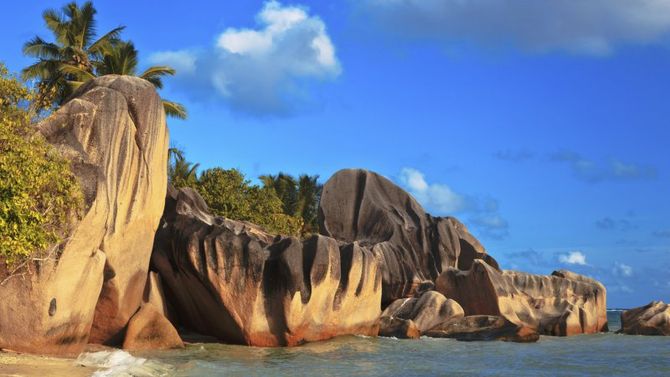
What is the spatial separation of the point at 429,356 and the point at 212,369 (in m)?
6.90

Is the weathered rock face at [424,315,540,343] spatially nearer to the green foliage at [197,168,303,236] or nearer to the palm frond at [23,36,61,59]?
the green foliage at [197,168,303,236]

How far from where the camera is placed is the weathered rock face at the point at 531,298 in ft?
102

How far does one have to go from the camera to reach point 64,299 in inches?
635

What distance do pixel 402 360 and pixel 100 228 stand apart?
335 inches

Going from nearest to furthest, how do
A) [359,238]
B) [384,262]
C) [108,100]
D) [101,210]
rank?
[101,210] < [108,100] < [384,262] < [359,238]

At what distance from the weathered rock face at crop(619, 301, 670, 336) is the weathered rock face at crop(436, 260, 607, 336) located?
129cm

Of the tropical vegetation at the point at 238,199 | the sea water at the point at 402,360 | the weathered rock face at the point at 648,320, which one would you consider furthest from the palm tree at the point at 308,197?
the sea water at the point at 402,360

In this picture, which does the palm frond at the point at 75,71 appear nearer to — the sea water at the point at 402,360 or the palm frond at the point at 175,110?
the palm frond at the point at 175,110

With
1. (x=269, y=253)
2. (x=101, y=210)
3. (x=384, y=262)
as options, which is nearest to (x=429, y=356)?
(x=269, y=253)

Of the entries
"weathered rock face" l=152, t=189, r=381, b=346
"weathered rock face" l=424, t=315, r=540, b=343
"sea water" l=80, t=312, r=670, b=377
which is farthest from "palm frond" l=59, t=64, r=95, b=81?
"weathered rock face" l=424, t=315, r=540, b=343

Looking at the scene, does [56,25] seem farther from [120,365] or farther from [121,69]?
[120,365]

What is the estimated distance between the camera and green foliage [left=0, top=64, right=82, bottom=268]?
14414 mm

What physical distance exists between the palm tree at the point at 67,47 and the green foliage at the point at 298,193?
2232cm

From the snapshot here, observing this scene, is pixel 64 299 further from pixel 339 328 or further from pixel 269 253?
pixel 339 328
